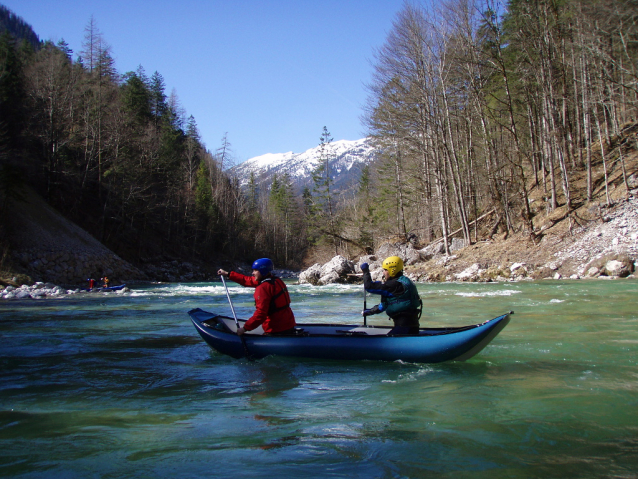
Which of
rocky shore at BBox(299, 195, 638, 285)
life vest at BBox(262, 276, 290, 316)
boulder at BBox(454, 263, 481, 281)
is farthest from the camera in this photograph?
boulder at BBox(454, 263, 481, 281)

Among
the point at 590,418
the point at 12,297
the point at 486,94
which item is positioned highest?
the point at 486,94

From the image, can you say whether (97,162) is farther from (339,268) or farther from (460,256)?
(460,256)

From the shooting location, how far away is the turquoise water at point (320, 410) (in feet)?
10.2

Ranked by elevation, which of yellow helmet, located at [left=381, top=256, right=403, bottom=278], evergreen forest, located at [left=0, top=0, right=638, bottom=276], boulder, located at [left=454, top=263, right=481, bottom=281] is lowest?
boulder, located at [left=454, top=263, right=481, bottom=281]

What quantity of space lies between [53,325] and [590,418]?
9962 millimetres

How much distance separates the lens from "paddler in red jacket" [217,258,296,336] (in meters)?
6.15

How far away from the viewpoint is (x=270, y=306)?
6367 mm

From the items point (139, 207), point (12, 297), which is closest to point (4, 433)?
point (12, 297)

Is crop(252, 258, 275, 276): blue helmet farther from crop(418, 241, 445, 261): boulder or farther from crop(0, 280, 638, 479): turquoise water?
crop(418, 241, 445, 261): boulder

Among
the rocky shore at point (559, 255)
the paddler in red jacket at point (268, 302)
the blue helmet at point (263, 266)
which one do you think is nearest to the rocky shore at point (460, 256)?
the rocky shore at point (559, 255)

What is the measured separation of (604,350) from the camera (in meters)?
6.17

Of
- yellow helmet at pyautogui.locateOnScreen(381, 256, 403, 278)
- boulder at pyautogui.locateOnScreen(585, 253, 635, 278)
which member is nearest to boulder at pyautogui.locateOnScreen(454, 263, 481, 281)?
boulder at pyautogui.locateOnScreen(585, 253, 635, 278)

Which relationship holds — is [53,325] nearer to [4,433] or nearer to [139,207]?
[4,433]

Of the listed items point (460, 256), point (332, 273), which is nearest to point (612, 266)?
point (460, 256)
